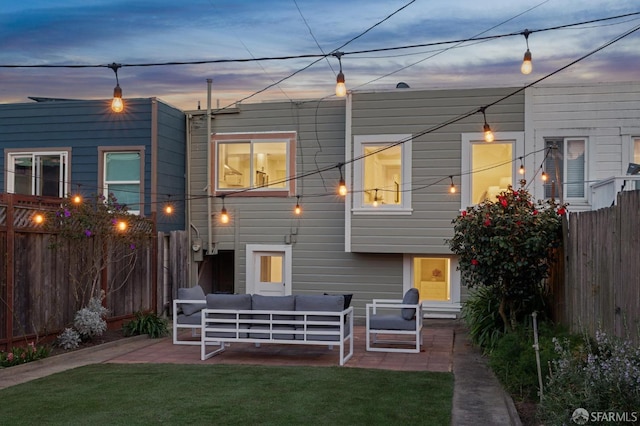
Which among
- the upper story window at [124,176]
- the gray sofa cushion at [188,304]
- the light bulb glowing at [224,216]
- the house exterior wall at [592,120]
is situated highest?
the house exterior wall at [592,120]

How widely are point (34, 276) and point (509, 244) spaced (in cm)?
753

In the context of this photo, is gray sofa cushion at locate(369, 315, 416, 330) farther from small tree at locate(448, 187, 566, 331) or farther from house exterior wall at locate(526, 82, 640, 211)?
house exterior wall at locate(526, 82, 640, 211)

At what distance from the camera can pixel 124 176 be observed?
17328 mm

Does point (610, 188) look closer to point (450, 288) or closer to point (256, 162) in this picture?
point (450, 288)

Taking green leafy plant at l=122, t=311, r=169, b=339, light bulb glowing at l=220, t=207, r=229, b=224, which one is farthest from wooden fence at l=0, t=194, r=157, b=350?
light bulb glowing at l=220, t=207, r=229, b=224

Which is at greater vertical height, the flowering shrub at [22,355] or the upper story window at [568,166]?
the upper story window at [568,166]

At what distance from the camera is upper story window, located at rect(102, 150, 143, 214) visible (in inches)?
674

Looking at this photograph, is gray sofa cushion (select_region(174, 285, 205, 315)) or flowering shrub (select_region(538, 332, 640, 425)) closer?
flowering shrub (select_region(538, 332, 640, 425))

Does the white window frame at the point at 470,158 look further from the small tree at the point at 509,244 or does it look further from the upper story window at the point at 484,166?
the small tree at the point at 509,244

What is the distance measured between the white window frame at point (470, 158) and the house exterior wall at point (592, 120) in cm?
20

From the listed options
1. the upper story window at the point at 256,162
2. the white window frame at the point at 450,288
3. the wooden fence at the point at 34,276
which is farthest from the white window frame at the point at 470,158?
the wooden fence at the point at 34,276

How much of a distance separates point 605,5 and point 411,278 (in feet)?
26.8

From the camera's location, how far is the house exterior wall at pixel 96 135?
17000mm

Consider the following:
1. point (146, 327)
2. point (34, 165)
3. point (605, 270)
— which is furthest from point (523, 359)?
point (34, 165)
